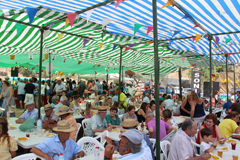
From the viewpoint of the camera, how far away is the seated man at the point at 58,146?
2.31 meters

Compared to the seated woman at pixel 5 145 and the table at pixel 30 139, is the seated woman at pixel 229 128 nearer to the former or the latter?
the table at pixel 30 139

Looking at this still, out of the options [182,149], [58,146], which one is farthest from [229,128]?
[58,146]

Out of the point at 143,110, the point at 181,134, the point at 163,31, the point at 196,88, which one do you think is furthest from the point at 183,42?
the point at 196,88

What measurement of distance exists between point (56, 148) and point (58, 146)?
36 mm

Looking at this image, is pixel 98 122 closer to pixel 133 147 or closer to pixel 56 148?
pixel 56 148

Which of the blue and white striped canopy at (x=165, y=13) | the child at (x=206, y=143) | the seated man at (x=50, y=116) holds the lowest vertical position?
the child at (x=206, y=143)

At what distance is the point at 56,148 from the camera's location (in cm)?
240

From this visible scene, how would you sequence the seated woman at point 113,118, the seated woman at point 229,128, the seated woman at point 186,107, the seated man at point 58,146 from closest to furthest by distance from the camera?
the seated man at point 58,146, the seated woman at point 229,128, the seated woman at point 113,118, the seated woman at point 186,107

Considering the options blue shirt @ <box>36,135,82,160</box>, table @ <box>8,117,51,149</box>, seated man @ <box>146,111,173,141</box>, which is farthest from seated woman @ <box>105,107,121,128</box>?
blue shirt @ <box>36,135,82,160</box>

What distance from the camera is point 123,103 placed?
6691 mm

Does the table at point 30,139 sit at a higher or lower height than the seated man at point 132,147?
lower

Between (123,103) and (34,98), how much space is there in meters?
5.54

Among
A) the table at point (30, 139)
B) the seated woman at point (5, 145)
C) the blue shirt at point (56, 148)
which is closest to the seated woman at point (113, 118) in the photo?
the table at point (30, 139)

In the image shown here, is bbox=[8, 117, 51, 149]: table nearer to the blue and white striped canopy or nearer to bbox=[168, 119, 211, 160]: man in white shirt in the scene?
bbox=[168, 119, 211, 160]: man in white shirt
